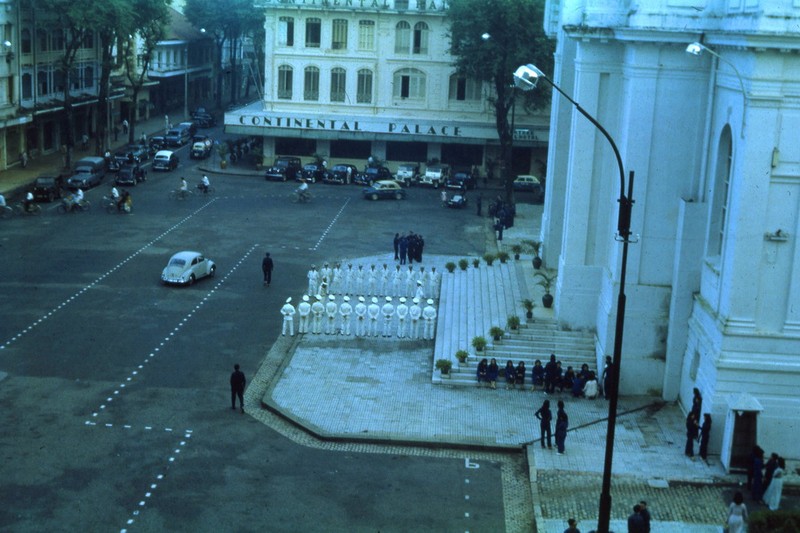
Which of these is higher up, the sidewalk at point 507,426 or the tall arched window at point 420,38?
the tall arched window at point 420,38

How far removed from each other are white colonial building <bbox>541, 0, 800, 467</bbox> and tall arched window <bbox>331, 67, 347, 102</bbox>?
3851 centimetres

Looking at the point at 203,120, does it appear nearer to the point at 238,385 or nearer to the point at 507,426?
the point at 238,385

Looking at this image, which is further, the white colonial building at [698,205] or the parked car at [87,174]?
the parked car at [87,174]

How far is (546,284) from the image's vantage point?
→ 36.3 meters

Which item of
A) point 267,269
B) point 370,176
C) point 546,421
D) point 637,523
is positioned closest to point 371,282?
point 267,269

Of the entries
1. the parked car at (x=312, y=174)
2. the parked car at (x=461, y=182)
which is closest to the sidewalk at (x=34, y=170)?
the parked car at (x=312, y=174)

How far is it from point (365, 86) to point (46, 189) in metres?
23.8

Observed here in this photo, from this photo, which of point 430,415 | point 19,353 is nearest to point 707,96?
point 430,415

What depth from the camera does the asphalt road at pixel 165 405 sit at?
2272 centimetres

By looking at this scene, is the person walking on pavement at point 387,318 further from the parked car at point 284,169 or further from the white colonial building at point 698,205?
the parked car at point 284,169

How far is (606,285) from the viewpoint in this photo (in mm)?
31844

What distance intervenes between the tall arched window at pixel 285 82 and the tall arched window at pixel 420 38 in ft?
27.1

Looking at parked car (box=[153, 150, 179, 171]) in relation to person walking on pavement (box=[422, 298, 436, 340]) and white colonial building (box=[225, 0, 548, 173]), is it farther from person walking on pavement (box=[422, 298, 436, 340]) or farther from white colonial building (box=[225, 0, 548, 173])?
person walking on pavement (box=[422, 298, 436, 340])

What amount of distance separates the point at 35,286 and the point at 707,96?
24356mm
